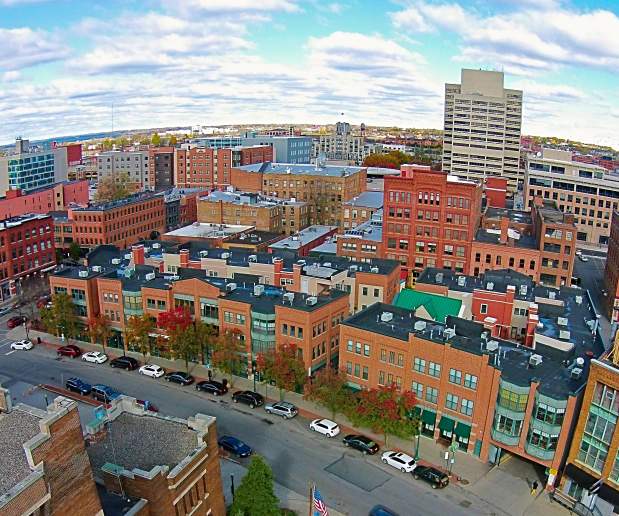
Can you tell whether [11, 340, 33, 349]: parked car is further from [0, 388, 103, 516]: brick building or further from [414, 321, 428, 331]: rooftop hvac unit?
[0, 388, 103, 516]: brick building

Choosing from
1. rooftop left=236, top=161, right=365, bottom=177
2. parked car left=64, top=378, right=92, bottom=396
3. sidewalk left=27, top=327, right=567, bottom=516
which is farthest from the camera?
rooftop left=236, top=161, right=365, bottom=177

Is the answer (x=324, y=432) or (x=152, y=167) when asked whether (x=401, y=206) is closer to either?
(x=324, y=432)

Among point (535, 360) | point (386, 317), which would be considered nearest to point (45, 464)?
point (535, 360)

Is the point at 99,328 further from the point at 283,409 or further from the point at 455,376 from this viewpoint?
the point at 455,376

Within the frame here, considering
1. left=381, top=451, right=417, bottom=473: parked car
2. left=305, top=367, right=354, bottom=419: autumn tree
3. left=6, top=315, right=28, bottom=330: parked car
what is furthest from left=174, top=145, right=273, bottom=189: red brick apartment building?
left=381, top=451, right=417, bottom=473: parked car

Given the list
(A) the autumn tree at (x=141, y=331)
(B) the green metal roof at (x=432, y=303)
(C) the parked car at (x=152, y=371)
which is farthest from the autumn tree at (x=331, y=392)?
(A) the autumn tree at (x=141, y=331)

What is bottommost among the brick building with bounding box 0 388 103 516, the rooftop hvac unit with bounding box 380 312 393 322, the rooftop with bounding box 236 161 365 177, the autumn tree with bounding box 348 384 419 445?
the autumn tree with bounding box 348 384 419 445
